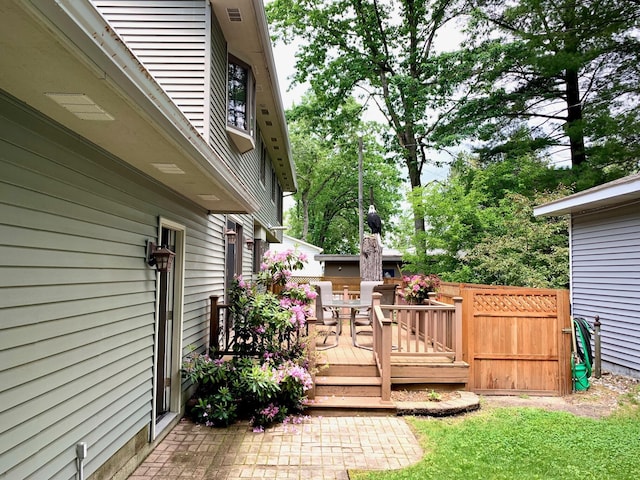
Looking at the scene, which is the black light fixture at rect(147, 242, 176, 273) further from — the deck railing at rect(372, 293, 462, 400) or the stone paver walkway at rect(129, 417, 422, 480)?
the deck railing at rect(372, 293, 462, 400)

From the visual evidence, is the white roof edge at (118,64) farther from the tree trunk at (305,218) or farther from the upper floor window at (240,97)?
the tree trunk at (305,218)

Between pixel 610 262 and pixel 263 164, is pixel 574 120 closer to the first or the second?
pixel 610 262

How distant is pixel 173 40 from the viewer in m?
5.64

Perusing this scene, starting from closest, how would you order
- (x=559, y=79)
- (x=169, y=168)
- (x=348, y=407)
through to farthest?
1. (x=169, y=168)
2. (x=348, y=407)
3. (x=559, y=79)

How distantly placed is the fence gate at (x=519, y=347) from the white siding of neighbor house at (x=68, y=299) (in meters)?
4.33

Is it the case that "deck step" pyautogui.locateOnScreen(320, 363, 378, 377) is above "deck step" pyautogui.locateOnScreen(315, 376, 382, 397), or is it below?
above

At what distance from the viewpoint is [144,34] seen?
18.5 feet

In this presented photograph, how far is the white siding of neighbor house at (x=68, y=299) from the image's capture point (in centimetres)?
214

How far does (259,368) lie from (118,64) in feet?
12.5

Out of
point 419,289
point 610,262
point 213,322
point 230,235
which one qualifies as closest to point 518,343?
point 419,289

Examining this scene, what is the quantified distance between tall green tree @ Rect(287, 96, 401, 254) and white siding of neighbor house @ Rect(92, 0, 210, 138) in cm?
1991

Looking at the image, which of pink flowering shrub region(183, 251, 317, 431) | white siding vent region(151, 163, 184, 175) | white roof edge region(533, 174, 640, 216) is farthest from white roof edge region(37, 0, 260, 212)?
white roof edge region(533, 174, 640, 216)

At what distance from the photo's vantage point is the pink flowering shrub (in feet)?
15.9

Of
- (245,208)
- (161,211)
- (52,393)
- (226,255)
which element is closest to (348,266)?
(226,255)
